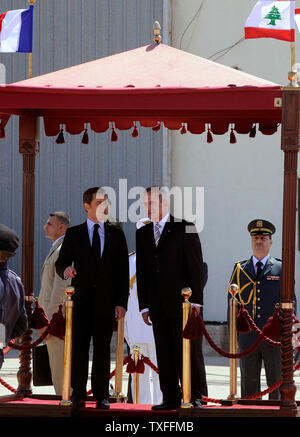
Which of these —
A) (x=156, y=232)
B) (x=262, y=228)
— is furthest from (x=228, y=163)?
(x=156, y=232)

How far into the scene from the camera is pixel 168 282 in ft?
26.2

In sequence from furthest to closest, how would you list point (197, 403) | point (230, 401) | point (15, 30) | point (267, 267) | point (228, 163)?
point (228, 163) → point (267, 267) → point (15, 30) → point (230, 401) → point (197, 403)

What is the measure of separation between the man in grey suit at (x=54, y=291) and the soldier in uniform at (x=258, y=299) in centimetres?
153

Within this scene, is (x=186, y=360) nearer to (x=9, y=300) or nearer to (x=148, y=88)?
(x=9, y=300)

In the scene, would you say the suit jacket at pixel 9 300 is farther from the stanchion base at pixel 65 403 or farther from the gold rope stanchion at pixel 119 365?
the gold rope stanchion at pixel 119 365

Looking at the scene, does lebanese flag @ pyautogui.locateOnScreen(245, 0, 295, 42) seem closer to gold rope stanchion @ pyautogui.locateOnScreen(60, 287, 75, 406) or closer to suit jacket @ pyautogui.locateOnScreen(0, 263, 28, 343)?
gold rope stanchion @ pyautogui.locateOnScreen(60, 287, 75, 406)

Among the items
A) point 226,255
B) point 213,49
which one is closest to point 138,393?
point 226,255

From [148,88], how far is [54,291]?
2.56 metres

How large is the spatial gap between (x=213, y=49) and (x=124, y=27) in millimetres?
1287

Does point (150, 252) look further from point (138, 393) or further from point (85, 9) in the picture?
point (85, 9)

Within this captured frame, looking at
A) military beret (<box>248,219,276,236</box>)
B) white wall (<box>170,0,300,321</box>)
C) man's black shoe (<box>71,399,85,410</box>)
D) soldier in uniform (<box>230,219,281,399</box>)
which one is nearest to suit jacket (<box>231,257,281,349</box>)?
soldier in uniform (<box>230,219,281,399</box>)

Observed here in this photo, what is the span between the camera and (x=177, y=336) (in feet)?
26.1

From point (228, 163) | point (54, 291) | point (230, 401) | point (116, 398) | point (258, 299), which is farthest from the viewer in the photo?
point (228, 163)

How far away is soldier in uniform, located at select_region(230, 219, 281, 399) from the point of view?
9.01m
